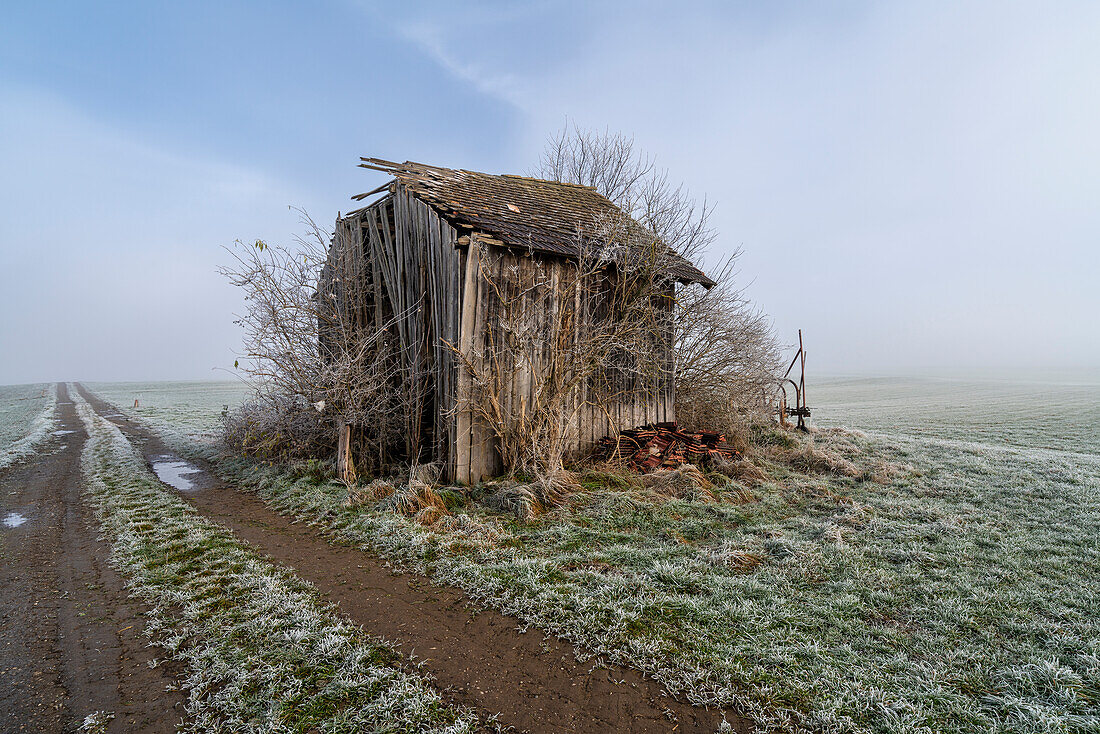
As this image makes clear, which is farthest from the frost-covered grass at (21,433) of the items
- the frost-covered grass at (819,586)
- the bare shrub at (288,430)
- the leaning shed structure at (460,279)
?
the leaning shed structure at (460,279)

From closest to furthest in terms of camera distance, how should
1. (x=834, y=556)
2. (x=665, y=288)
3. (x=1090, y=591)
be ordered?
(x=1090, y=591) → (x=834, y=556) → (x=665, y=288)

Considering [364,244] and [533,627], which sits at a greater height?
[364,244]

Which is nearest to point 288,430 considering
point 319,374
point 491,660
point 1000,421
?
point 319,374

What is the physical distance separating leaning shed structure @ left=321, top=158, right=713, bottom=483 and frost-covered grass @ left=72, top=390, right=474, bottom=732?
3.63 metres

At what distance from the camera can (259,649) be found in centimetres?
352

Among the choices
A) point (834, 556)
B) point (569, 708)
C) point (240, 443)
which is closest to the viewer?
point (569, 708)

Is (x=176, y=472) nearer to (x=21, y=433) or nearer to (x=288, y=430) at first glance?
(x=288, y=430)

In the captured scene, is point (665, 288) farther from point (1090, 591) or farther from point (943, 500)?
point (1090, 591)

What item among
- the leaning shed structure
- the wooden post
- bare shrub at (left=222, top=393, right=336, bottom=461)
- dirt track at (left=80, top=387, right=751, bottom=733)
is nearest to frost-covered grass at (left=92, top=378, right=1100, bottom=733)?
dirt track at (left=80, top=387, right=751, bottom=733)

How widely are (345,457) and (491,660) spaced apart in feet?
20.2

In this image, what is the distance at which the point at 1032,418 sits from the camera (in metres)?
18.9

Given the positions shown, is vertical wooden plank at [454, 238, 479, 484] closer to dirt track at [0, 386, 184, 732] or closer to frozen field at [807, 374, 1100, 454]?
dirt track at [0, 386, 184, 732]

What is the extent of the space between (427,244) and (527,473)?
454cm

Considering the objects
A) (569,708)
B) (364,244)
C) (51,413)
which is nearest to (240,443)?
(364,244)
